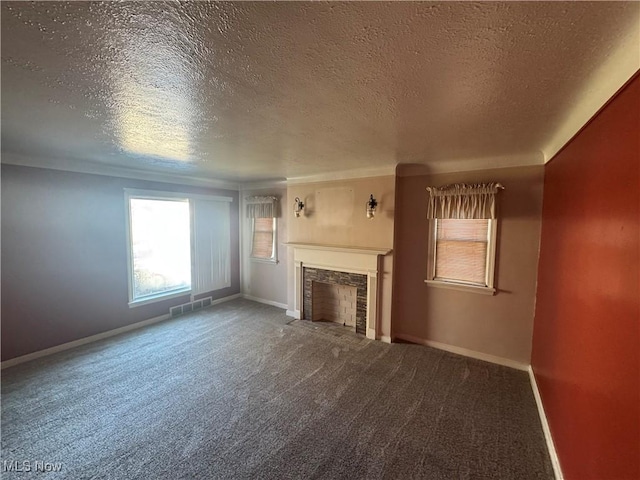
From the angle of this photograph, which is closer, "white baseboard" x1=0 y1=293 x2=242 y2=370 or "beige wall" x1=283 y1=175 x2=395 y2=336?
"white baseboard" x1=0 y1=293 x2=242 y2=370

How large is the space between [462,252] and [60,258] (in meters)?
5.14

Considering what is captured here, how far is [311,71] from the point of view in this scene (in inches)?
54.6

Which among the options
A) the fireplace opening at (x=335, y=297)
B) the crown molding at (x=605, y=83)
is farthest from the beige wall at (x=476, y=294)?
the crown molding at (x=605, y=83)

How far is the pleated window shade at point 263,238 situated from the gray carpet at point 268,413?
2156mm

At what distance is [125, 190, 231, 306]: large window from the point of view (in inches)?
170

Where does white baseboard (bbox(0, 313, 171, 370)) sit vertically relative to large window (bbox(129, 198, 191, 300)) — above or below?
below

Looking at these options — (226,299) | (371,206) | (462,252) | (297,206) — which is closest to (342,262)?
(371,206)

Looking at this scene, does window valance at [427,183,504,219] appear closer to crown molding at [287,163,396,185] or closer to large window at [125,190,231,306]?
crown molding at [287,163,396,185]

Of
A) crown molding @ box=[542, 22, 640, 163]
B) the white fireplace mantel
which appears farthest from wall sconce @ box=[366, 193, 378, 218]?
crown molding @ box=[542, 22, 640, 163]

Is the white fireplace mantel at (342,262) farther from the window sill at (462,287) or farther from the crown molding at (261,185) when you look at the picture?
the crown molding at (261,185)

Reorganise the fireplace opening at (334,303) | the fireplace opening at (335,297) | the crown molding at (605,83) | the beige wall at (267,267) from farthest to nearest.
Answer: the beige wall at (267,267) → the fireplace opening at (334,303) → the fireplace opening at (335,297) → the crown molding at (605,83)

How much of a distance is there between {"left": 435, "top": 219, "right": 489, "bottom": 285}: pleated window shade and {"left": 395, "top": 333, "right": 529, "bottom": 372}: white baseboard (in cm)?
89

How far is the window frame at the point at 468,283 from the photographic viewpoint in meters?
3.28

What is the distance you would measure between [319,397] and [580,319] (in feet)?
6.99
